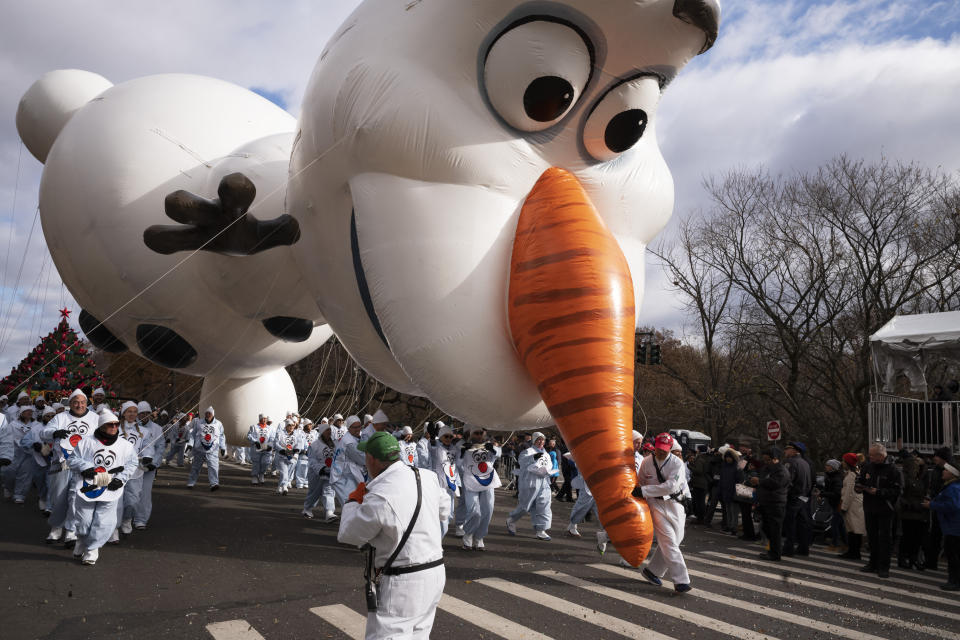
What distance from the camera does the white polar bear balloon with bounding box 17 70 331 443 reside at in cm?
544

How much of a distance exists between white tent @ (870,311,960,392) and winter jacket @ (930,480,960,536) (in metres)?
5.44

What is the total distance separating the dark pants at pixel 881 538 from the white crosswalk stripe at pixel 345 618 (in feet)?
21.9

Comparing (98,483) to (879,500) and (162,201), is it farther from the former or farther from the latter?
(879,500)

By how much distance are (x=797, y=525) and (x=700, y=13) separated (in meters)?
8.70

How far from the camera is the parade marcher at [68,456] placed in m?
6.82

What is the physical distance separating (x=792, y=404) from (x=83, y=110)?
70.8ft

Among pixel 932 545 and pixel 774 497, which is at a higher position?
pixel 774 497

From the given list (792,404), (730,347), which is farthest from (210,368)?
(730,347)

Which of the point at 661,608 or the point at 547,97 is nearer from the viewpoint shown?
the point at 547,97

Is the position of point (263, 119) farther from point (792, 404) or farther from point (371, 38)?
point (792, 404)

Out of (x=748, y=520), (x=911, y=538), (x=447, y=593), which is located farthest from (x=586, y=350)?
(x=748, y=520)

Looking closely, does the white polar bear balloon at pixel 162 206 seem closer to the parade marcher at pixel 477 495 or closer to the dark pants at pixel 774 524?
the parade marcher at pixel 477 495

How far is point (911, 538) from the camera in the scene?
870 cm

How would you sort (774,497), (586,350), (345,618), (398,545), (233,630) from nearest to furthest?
(586,350) → (398,545) → (233,630) → (345,618) → (774,497)
